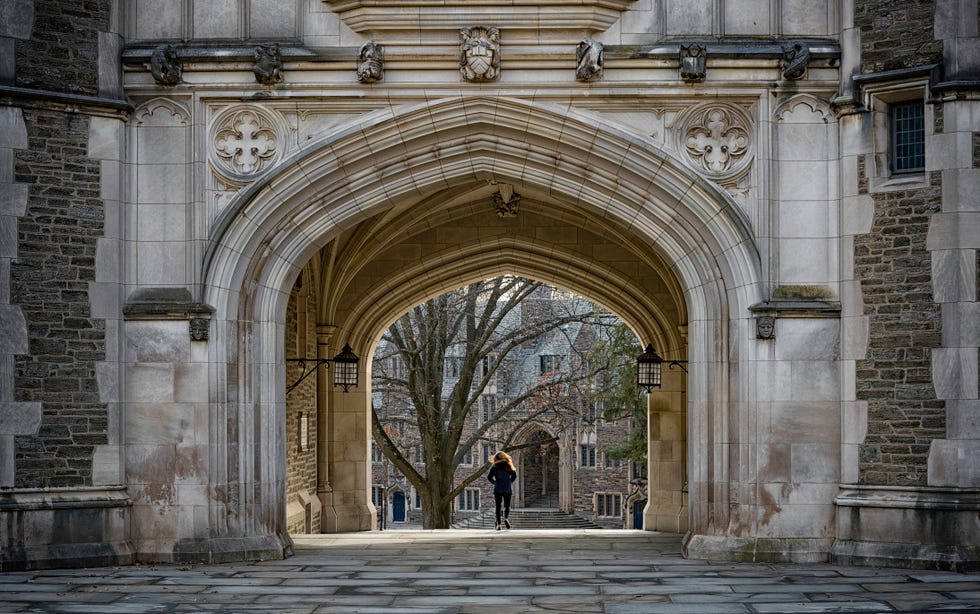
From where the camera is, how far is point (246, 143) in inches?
433

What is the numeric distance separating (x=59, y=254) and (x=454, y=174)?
327 cm

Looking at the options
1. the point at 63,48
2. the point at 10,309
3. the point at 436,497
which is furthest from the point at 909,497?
the point at 436,497

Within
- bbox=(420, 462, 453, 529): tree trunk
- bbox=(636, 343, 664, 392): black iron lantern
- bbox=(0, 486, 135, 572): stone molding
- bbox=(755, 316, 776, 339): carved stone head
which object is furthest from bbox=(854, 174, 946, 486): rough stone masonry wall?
bbox=(420, 462, 453, 529): tree trunk

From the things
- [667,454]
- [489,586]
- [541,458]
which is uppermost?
[667,454]

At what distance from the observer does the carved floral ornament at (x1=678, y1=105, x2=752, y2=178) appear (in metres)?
10.9

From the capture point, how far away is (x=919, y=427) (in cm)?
1020

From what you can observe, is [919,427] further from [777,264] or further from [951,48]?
[951,48]

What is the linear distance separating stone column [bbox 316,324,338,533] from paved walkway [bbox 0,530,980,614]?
13.2ft

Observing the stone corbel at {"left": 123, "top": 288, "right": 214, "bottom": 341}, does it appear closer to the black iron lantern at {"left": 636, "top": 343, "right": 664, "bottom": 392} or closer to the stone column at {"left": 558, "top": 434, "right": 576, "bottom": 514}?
the black iron lantern at {"left": 636, "top": 343, "right": 664, "bottom": 392}

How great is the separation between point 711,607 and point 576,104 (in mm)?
4547

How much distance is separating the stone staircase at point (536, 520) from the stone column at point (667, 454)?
961 inches

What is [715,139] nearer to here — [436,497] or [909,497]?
[909,497]

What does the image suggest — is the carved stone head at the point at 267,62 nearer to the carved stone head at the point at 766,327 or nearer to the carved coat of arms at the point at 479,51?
the carved coat of arms at the point at 479,51

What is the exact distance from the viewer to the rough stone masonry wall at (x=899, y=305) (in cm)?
1020
